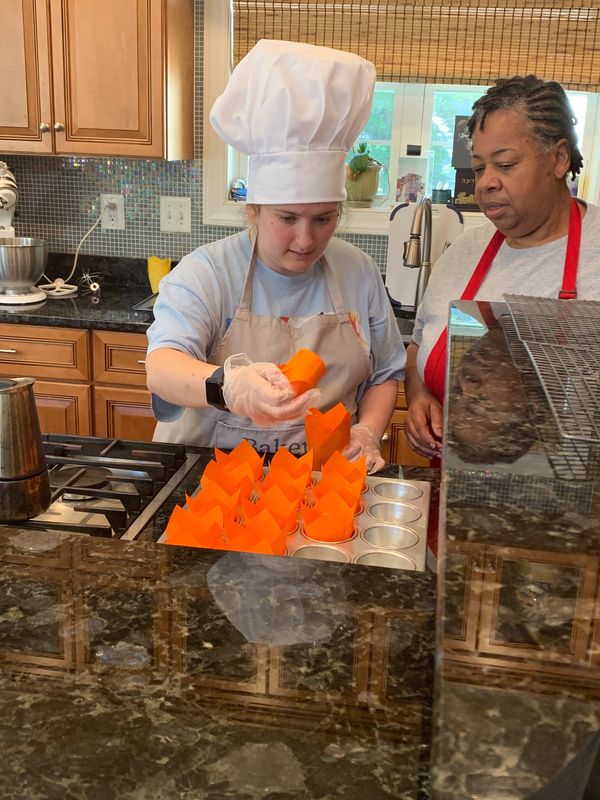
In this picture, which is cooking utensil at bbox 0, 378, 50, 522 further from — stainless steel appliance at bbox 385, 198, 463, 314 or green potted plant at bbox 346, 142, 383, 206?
green potted plant at bbox 346, 142, 383, 206

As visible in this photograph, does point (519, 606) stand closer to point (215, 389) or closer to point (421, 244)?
point (215, 389)

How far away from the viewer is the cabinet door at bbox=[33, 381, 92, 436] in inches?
115

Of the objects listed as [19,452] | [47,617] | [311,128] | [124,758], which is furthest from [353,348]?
[124,758]

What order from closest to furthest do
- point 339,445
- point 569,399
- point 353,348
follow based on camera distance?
point 569,399 → point 339,445 → point 353,348

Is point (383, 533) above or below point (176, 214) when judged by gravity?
below

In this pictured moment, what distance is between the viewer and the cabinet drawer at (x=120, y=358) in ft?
9.32

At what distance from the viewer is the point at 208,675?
684 mm

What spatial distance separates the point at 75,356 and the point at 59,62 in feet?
3.51

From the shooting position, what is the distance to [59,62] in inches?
114

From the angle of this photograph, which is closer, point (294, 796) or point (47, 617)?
point (294, 796)

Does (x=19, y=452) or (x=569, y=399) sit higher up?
(x=569, y=399)

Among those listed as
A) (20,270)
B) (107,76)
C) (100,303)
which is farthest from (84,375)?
(107,76)

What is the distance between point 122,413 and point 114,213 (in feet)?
3.14

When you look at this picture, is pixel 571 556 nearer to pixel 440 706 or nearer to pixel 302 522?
pixel 440 706
